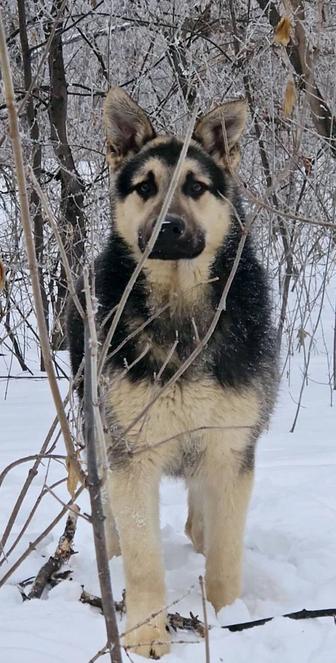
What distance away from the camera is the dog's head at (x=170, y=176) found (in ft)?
11.3

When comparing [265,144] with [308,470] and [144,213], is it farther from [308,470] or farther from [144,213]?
[144,213]

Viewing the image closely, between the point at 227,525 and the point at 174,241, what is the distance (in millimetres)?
1253

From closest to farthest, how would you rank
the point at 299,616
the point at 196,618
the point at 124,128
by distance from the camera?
the point at 299,616
the point at 196,618
the point at 124,128

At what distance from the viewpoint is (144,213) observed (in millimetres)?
3578

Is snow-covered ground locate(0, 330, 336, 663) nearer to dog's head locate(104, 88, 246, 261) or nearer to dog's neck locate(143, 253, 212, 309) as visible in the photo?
dog's neck locate(143, 253, 212, 309)

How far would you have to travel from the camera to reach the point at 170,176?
3.54m

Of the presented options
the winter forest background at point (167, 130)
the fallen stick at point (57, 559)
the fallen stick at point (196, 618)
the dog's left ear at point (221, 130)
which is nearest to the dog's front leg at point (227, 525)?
the fallen stick at point (196, 618)

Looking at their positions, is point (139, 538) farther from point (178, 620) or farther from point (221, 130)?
point (221, 130)

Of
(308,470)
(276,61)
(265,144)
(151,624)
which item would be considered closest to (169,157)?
(151,624)

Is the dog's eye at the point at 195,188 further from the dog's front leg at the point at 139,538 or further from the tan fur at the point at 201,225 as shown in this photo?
the dog's front leg at the point at 139,538

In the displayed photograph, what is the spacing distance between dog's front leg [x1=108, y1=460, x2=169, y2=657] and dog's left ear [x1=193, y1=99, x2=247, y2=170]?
149 cm

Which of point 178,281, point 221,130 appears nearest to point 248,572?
point 178,281

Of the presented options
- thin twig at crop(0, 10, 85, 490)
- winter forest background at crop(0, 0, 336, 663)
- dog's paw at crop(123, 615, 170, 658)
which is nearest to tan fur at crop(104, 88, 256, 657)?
dog's paw at crop(123, 615, 170, 658)

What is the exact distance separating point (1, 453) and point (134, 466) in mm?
2763
